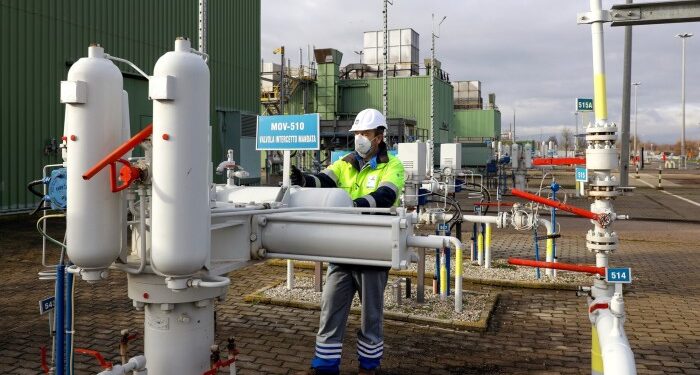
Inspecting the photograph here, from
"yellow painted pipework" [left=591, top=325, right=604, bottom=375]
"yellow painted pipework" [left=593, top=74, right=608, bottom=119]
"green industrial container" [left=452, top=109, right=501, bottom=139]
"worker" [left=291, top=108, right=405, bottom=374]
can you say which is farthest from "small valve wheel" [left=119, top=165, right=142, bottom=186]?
"green industrial container" [left=452, top=109, right=501, bottom=139]

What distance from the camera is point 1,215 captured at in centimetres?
1282

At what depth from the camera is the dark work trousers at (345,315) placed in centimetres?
426

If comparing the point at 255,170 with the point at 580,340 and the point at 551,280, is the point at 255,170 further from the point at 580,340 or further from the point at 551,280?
the point at 580,340

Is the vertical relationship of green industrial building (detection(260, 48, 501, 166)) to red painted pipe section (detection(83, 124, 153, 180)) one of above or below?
above

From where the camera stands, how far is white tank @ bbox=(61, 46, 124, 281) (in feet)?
8.46

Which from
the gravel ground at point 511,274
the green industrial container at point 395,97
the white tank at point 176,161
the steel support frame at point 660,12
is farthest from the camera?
the green industrial container at point 395,97

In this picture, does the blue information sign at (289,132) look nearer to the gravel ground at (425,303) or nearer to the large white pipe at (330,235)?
the gravel ground at (425,303)

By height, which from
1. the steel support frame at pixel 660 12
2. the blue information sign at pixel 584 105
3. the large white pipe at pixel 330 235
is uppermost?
the steel support frame at pixel 660 12

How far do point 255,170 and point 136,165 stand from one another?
16687 millimetres

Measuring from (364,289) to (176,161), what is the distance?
6.98ft

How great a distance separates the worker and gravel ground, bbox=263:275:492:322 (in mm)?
1769

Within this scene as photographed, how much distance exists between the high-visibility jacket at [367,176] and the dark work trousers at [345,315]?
1.86ft

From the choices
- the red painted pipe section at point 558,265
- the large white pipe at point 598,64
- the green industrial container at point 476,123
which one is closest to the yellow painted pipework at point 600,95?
the large white pipe at point 598,64

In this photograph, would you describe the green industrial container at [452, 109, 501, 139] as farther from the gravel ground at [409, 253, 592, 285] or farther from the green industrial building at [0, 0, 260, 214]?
the gravel ground at [409, 253, 592, 285]
